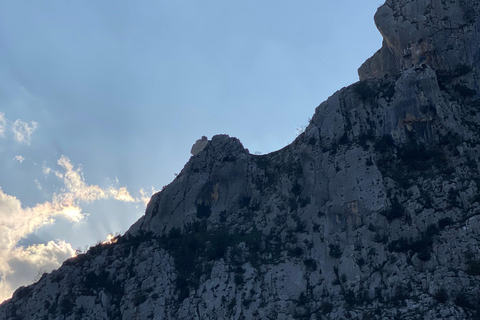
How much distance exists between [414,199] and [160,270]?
4428 centimetres

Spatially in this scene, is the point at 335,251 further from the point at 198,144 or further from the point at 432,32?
the point at 198,144

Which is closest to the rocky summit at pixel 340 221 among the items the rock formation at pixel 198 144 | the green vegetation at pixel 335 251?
the green vegetation at pixel 335 251

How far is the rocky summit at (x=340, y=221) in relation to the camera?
72812 mm

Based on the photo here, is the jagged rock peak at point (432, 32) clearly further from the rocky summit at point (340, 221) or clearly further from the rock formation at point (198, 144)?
the rock formation at point (198, 144)

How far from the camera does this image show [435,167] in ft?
270

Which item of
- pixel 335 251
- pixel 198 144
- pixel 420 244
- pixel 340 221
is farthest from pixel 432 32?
pixel 198 144

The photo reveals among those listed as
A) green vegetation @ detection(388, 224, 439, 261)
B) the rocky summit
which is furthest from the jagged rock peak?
green vegetation @ detection(388, 224, 439, 261)

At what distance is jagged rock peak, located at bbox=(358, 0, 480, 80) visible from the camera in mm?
92625

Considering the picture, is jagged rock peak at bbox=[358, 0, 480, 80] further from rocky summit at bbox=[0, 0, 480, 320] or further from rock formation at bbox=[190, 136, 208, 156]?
rock formation at bbox=[190, 136, 208, 156]

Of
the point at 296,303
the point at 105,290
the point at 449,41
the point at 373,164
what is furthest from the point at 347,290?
the point at 449,41

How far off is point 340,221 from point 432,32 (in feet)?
133

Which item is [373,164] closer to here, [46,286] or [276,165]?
[276,165]

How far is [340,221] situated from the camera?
83.9 metres

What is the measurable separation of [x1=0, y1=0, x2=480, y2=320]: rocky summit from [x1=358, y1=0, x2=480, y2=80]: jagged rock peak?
255 millimetres
